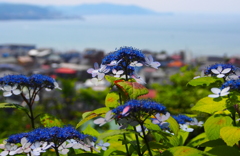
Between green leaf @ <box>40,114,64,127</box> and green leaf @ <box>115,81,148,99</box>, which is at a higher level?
green leaf @ <box>115,81,148,99</box>

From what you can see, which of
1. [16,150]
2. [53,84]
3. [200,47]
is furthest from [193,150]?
[200,47]

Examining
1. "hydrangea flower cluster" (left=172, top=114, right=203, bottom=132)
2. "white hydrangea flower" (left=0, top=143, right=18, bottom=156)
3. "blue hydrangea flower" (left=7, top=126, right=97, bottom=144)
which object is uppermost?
"blue hydrangea flower" (left=7, top=126, right=97, bottom=144)

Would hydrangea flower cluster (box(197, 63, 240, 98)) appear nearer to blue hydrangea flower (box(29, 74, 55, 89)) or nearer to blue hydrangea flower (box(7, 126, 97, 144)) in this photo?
blue hydrangea flower (box(7, 126, 97, 144))

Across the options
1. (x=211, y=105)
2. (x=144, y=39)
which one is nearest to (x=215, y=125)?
(x=211, y=105)

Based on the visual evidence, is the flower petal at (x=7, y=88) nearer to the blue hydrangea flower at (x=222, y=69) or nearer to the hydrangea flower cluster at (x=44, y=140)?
the hydrangea flower cluster at (x=44, y=140)

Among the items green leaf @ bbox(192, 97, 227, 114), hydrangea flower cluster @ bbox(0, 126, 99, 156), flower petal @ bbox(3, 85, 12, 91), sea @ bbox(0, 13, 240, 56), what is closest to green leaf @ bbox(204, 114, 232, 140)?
green leaf @ bbox(192, 97, 227, 114)

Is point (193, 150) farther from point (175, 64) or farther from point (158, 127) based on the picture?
Result: point (175, 64)
